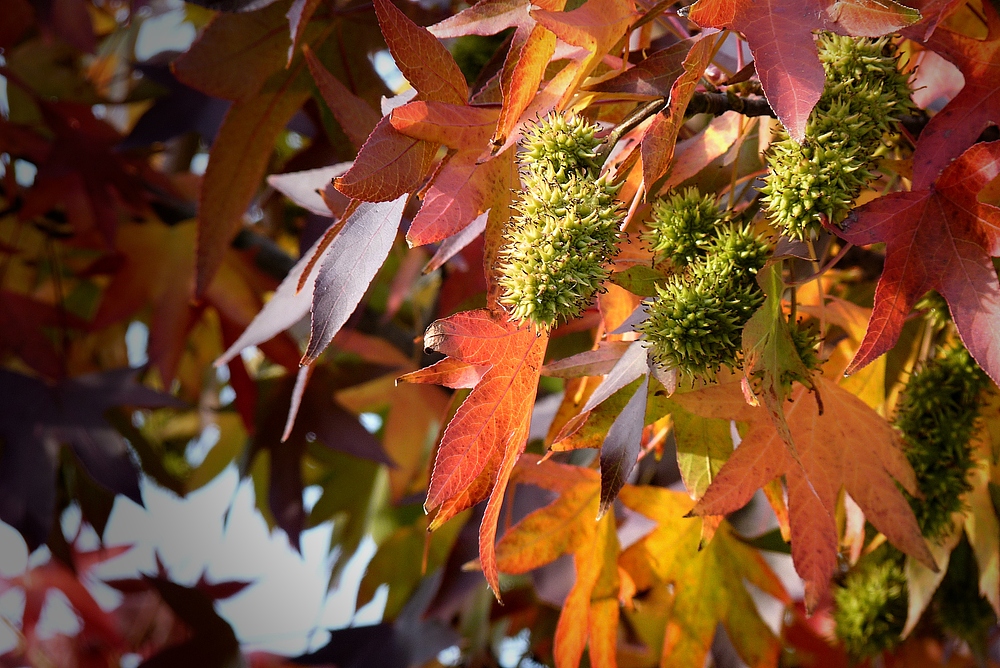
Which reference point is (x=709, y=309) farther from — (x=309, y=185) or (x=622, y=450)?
(x=309, y=185)

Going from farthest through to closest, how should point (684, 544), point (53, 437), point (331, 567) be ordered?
1. point (331, 567)
2. point (53, 437)
3. point (684, 544)

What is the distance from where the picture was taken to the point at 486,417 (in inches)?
20.3

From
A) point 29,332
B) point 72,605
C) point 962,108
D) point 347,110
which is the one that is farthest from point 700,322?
point 72,605

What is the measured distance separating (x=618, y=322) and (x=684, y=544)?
1.06 ft

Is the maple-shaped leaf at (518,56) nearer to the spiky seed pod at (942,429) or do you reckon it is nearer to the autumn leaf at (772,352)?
the autumn leaf at (772,352)

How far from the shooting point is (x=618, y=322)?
62 centimetres

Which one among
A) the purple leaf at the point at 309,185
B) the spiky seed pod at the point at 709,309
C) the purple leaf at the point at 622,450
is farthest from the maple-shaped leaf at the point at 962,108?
the purple leaf at the point at 309,185

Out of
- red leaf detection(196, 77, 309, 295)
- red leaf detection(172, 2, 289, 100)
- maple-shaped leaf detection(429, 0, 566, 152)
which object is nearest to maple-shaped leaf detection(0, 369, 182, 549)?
red leaf detection(196, 77, 309, 295)

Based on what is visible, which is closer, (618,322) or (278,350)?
(618,322)

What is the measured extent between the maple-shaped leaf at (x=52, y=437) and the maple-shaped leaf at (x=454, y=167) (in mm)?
662

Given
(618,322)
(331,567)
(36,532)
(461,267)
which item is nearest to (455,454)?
(618,322)

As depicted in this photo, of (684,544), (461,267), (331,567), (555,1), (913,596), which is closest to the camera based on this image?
(555,1)

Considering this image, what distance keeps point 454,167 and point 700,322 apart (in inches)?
6.9

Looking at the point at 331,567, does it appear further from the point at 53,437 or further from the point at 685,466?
the point at 685,466
